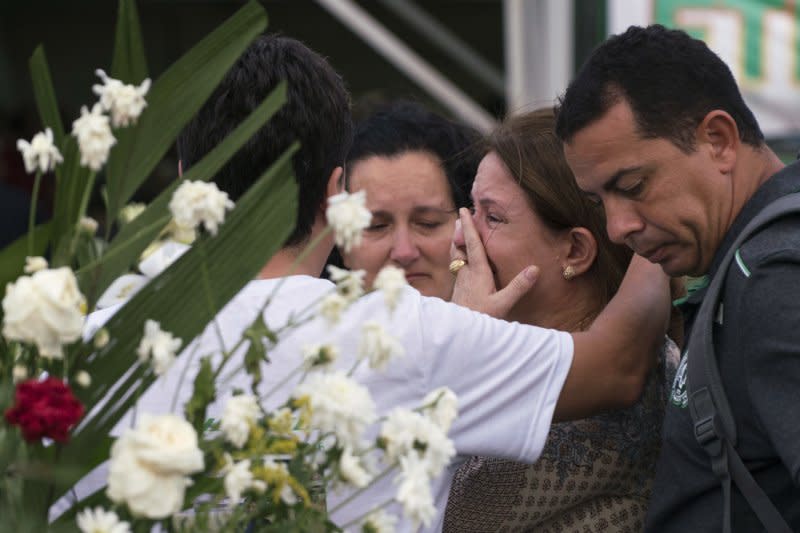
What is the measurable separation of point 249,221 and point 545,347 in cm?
64

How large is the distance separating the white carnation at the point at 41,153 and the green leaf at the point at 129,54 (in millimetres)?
133

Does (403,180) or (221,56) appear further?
(403,180)

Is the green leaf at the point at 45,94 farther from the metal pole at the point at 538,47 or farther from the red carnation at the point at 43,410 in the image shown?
the metal pole at the point at 538,47

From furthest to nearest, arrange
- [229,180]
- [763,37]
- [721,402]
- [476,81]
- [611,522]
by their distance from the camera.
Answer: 1. [476,81]
2. [763,37]
3. [611,522]
4. [229,180]
5. [721,402]

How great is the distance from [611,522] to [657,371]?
0.28 metres

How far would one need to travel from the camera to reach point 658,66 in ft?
5.89

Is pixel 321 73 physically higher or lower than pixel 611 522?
higher

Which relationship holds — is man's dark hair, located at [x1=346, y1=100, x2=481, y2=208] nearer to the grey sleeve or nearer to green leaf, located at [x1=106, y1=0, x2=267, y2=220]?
the grey sleeve

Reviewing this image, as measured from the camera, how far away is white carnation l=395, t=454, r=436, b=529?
108 cm

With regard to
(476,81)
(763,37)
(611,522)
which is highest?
(611,522)

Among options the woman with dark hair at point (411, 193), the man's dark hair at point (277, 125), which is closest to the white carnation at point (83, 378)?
the man's dark hair at point (277, 125)

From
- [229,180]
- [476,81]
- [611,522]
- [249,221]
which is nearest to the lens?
[249,221]

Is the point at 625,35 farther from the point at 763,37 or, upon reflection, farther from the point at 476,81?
the point at 476,81

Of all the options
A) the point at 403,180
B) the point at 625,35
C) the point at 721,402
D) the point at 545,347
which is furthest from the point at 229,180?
the point at 403,180
